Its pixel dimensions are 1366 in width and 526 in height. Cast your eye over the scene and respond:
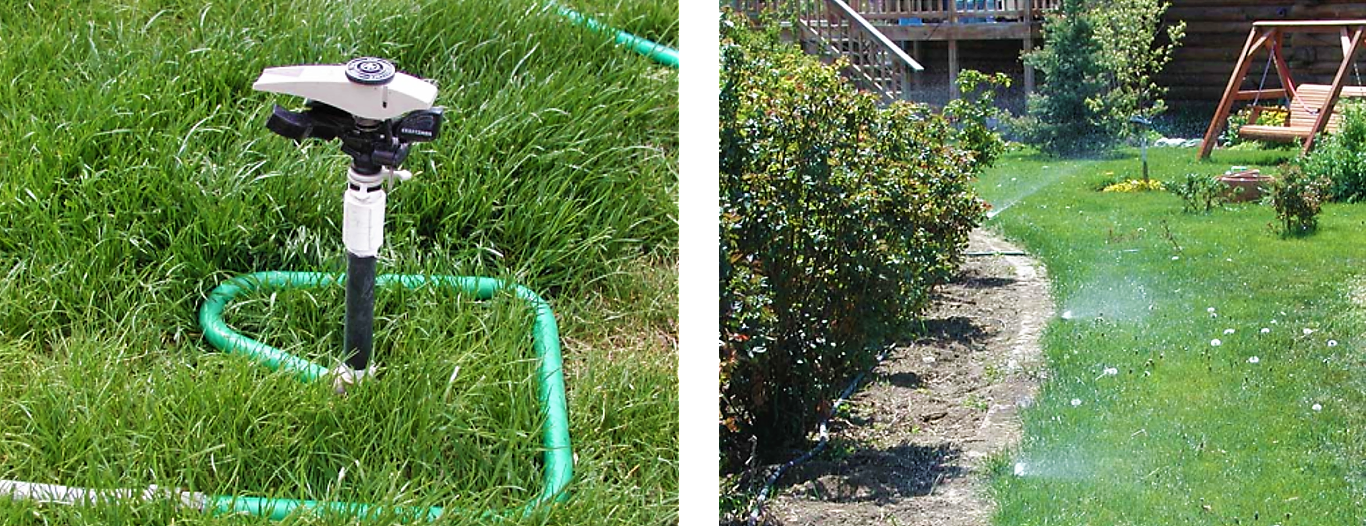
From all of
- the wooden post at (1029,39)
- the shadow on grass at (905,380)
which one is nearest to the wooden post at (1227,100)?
the wooden post at (1029,39)

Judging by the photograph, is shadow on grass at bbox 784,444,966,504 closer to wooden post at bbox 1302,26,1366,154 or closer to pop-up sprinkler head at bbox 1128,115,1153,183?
pop-up sprinkler head at bbox 1128,115,1153,183

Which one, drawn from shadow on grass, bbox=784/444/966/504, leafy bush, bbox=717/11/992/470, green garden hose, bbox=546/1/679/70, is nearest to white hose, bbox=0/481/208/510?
leafy bush, bbox=717/11/992/470

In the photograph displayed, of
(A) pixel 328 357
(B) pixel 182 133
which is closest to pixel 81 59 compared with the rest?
(B) pixel 182 133

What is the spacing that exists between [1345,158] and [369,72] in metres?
1.61

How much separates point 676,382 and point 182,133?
1.18m

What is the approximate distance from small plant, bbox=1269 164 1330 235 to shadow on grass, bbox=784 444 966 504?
2.28 feet

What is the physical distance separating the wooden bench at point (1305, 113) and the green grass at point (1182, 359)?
4cm

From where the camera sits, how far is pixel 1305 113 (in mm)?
2316

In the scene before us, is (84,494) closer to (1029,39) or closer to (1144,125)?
(1029,39)

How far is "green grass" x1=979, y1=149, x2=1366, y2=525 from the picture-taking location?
7.64ft

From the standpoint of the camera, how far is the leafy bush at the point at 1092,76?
2.36 m

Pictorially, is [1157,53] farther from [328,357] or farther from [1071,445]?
[328,357]

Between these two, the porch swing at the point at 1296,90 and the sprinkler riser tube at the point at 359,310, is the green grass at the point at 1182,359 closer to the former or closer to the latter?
the porch swing at the point at 1296,90

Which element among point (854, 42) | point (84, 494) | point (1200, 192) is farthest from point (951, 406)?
point (84, 494)
